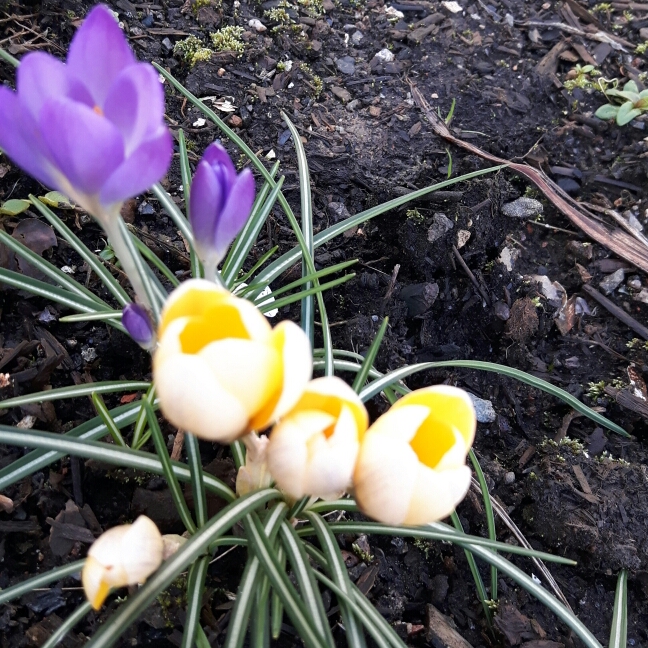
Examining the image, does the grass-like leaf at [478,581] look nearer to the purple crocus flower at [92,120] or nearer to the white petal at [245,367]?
the white petal at [245,367]

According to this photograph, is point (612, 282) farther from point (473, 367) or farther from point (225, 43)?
point (225, 43)

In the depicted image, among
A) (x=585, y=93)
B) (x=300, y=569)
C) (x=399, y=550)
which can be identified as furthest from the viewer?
(x=585, y=93)

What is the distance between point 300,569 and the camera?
83 cm

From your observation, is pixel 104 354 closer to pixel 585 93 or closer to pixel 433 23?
pixel 433 23

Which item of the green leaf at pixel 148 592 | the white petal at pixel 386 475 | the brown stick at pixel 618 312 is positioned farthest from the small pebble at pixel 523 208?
the green leaf at pixel 148 592

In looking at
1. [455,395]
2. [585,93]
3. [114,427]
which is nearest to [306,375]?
[455,395]

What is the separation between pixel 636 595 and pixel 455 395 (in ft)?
3.34

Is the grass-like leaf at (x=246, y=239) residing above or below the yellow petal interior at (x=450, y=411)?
below

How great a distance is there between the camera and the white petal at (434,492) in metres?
0.62

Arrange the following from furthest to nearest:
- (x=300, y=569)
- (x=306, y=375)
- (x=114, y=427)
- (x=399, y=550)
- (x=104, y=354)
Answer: (x=104, y=354)
(x=399, y=550)
(x=114, y=427)
(x=300, y=569)
(x=306, y=375)

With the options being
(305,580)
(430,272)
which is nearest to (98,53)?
(305,580)

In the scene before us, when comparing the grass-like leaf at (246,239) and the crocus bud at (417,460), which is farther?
the grass-like leaf at (246,239)

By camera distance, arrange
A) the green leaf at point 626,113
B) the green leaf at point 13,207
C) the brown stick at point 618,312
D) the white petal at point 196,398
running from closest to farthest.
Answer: the white petal at point 196,398
the green leaf at point 13,207
the brown stick at point 618,312
the green leaf at point 626,113

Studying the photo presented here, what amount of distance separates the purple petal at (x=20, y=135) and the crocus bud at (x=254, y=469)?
0.42 m
